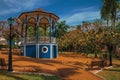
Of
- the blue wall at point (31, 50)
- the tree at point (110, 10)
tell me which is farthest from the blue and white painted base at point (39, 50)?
the tree at point (110, 10)

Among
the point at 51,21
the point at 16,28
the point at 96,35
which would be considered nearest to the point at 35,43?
the point at 51,21

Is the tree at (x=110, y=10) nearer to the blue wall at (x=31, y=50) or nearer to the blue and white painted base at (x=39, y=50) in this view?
the blue and white painted base at (x=39, y=50)

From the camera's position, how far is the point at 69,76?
19328mm

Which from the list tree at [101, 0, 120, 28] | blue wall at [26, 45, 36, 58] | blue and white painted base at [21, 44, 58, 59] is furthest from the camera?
tree at [101, 0, 120, 28]

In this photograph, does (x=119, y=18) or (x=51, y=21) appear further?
(x=119, y=18)

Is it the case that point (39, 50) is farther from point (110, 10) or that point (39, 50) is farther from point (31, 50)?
point (110, 10)

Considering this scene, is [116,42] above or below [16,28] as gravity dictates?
below

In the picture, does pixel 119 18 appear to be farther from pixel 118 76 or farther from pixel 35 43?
pixel 118 76

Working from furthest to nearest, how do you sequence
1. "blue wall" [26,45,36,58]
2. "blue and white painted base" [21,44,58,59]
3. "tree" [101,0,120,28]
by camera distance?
"tree" [101,0,120,28] < "blue wall" [26,45,36,58] < "blue and white painted base" [21,44,58,59]

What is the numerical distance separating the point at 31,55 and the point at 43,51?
81.4 inches

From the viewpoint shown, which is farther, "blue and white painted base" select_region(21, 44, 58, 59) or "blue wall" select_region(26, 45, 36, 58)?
"blue wall" select_region(26, 45, 36, 58)

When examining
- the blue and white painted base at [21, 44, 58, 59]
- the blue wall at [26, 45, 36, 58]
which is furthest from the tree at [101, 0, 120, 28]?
the blue wall at [26, 45, 36, 58]

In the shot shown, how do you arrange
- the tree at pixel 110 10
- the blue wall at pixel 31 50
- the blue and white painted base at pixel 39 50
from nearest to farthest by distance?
the blue and white painted base at pixel 39 50 < the blue wall at pixel 31 50 < the tree at pixel 110 10

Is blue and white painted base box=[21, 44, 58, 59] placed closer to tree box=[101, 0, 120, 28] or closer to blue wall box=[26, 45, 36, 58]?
blue wall box=[26, 45, 36, 58]
